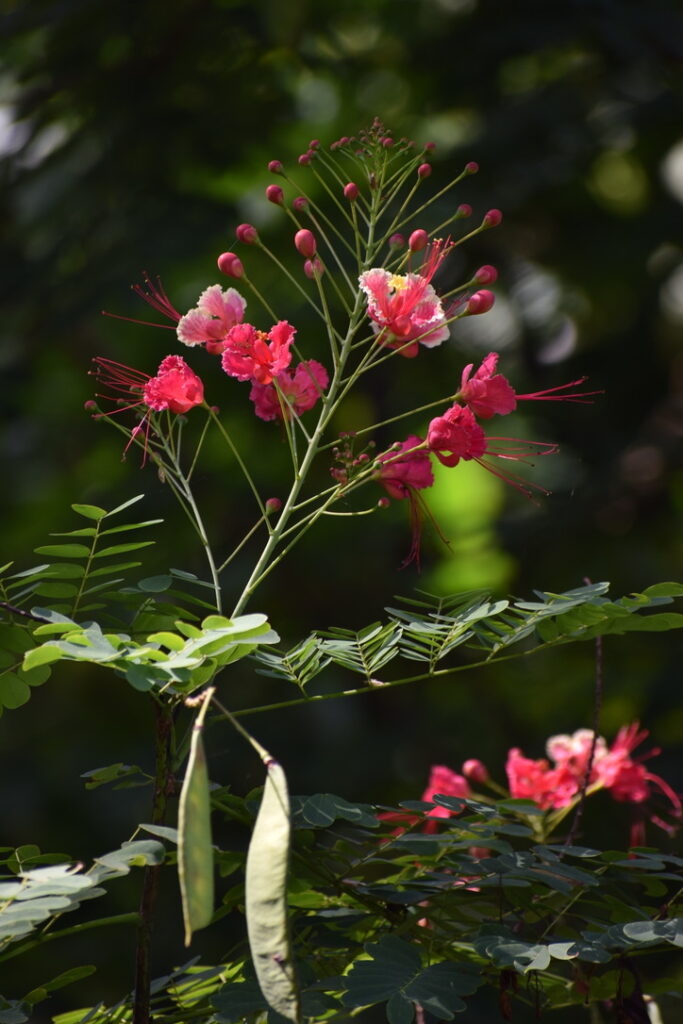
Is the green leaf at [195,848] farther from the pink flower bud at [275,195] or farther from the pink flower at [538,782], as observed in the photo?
the pink flower at [538,782]

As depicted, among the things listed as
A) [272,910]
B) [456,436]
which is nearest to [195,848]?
[272,910]

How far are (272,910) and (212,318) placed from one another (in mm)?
527

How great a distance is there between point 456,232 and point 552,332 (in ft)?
1.89

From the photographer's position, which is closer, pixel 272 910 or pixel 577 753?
pixel 272 910

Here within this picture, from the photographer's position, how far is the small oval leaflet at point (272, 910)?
1.89 ft

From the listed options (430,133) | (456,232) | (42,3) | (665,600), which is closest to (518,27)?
(456,232)

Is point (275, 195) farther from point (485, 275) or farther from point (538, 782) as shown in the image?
point (538, 782)

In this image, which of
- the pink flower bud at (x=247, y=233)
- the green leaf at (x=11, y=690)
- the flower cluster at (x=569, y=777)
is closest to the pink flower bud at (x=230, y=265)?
the pink flower bud at (x=247, y=233)

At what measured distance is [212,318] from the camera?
0.96 metres

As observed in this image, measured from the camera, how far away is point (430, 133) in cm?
402

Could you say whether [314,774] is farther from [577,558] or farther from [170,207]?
[170,207]

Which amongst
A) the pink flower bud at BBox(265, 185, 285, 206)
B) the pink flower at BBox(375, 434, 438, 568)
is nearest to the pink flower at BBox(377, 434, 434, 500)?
the pink flower at BBox(375, 434, 438, 568)

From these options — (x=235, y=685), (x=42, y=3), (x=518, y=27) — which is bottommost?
(x=235, y=685)

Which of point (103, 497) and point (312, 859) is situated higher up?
point (312, 859)
